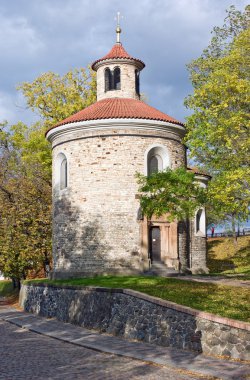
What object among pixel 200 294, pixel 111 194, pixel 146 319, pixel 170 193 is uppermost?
pixel 111 194

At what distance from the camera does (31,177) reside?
35031mm

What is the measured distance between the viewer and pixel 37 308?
77.5ft

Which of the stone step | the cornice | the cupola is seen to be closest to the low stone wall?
the stone step

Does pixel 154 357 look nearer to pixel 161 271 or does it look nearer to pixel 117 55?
pixel 161 271

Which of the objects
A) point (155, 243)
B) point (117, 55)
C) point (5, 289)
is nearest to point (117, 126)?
point (155, 243)

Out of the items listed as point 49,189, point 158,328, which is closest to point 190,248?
point 49,189

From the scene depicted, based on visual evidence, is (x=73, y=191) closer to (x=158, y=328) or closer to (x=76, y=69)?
(x=158, y=328)

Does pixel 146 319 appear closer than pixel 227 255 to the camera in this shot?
Yes

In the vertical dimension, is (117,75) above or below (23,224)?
above

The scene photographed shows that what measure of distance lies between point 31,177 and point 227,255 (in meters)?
19.2

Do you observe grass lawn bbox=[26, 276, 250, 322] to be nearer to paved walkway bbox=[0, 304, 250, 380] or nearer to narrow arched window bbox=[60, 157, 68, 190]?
paved walkway bbox=[0, 304, 250, 380]

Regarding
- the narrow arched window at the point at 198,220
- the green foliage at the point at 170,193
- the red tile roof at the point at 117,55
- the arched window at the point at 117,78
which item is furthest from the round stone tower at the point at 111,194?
the narrow arched window at the point at 198,220

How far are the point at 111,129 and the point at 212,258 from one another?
22.7 metres

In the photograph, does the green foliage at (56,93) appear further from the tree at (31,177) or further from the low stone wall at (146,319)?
the low stone wall at (146,319)
